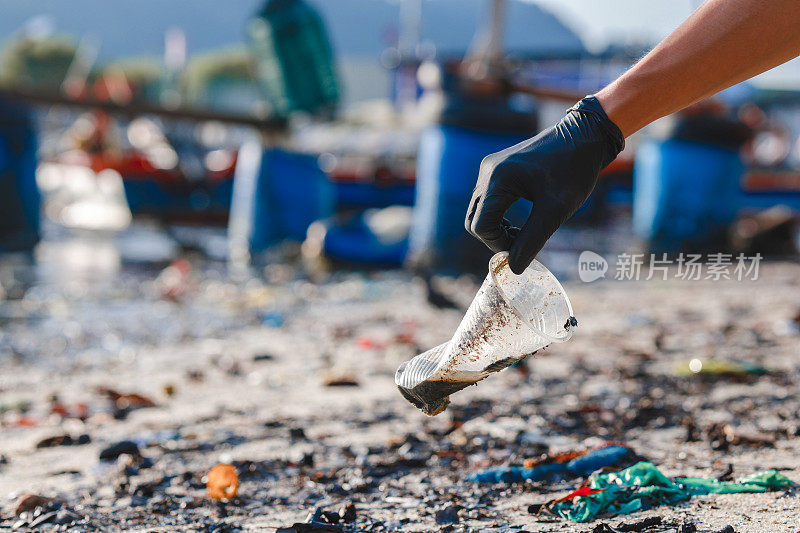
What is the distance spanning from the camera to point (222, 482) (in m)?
1.95

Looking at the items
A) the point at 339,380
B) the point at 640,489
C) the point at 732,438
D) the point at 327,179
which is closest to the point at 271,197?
the point at 327,179

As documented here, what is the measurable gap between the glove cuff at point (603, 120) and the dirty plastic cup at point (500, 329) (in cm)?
30

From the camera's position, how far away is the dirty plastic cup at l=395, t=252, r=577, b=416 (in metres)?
1.49

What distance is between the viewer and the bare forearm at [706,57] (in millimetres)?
1335

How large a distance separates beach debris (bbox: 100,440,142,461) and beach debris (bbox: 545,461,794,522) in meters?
1.34

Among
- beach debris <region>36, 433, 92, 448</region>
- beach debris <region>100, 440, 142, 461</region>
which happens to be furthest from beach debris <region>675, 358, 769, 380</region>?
beach debris <region>36, 433, 92, 448</region>

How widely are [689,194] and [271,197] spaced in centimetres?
500

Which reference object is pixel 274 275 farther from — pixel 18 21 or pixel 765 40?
pixel 18 21

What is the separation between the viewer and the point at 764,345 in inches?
145

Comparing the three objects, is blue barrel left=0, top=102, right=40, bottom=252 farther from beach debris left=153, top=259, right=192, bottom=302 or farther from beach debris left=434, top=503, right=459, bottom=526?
beach debris left=434, top=503, right=459, bottom=526

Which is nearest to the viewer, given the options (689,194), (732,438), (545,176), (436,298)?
(545,176)

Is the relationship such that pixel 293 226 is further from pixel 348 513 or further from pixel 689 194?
pixel 348 513

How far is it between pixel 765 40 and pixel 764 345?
2.76 m

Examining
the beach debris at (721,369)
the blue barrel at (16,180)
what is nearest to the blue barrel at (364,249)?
the blue barrel at (16,180)
